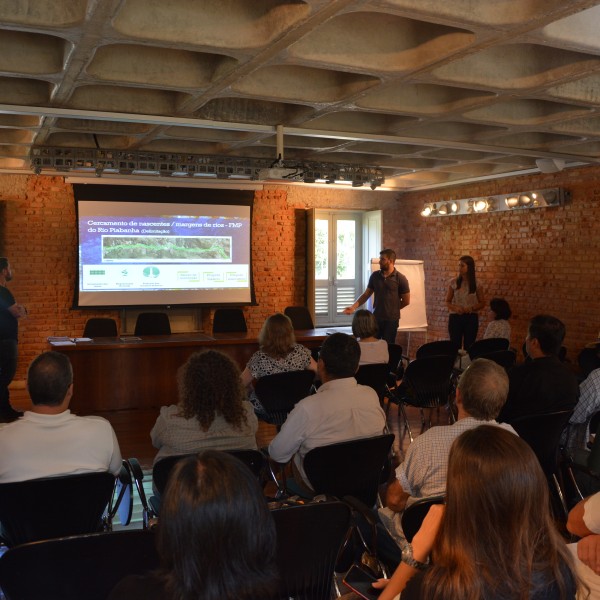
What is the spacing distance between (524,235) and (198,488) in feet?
28.1

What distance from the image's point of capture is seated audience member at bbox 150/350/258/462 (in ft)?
10.7

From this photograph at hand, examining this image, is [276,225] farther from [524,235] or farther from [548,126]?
[548,126]

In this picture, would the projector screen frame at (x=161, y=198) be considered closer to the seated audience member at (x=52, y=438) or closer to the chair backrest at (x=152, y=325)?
the chair backrest at (x=152, y=325)

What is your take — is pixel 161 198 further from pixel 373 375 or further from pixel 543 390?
pixel 543 390

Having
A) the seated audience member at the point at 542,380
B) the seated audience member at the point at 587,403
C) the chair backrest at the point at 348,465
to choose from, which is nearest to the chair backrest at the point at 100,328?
the seated audience member at the point at 542,380

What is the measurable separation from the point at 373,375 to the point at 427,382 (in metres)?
0.72

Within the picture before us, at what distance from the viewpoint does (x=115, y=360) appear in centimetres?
704

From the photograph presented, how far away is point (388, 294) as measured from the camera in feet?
A: 28.8

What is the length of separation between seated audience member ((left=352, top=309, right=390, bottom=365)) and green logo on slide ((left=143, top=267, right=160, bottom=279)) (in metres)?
4.79

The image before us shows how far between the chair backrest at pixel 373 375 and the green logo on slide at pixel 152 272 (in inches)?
201

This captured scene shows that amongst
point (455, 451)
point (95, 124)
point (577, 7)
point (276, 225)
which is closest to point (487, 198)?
point (276, 225)

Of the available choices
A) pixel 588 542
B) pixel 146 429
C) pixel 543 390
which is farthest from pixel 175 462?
pixel 146 429

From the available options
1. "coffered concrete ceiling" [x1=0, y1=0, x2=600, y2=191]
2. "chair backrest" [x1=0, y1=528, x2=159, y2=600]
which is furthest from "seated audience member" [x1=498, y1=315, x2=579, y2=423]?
"chair backrest" [x1=0, y1=528, x2=159, y2=600]

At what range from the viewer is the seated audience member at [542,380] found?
13.8 ft
